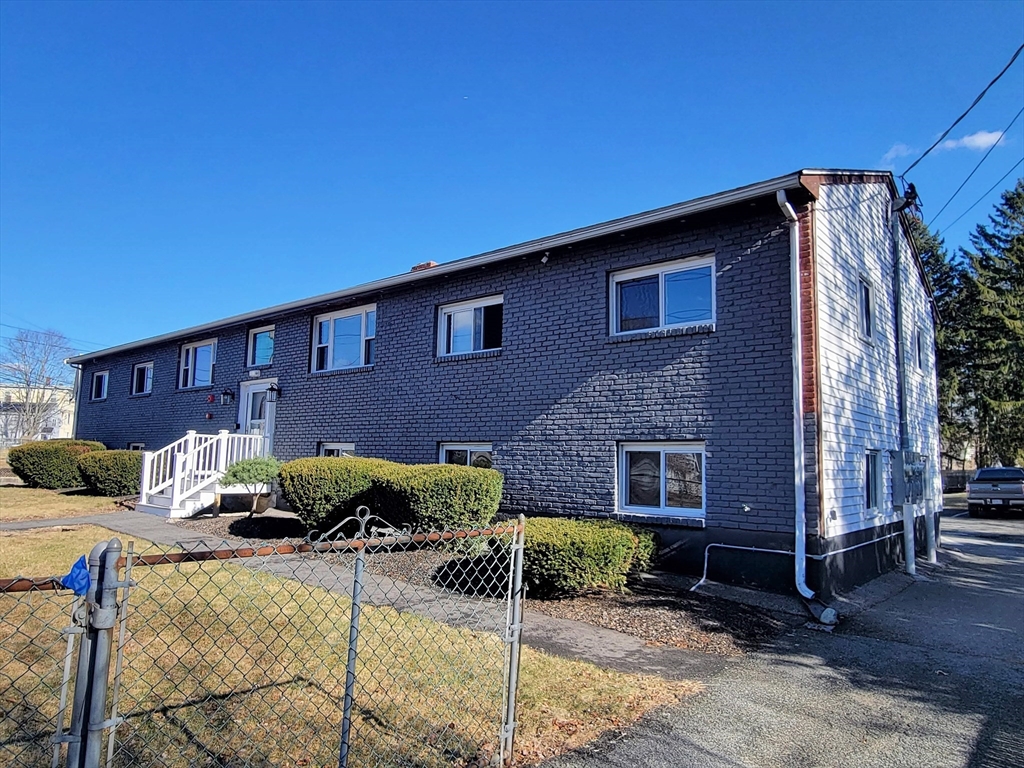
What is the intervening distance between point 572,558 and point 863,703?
3.29 m

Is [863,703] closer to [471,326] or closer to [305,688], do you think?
[305,688]

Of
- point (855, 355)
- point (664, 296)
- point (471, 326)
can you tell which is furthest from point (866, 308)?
point (471, 326)

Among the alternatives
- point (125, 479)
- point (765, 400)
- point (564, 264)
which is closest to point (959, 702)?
point (765, 400)

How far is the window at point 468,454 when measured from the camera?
1156 cm

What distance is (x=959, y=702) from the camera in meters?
4.89

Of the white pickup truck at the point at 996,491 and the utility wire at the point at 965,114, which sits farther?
the white pickup truck at the point at 996,491

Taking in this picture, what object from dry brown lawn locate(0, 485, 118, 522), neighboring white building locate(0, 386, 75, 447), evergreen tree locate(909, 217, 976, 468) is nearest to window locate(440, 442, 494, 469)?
dry brown lawn locate(0, 485, 118, 522)

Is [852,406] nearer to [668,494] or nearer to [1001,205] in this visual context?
[668,494]

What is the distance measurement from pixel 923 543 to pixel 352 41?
14.8 metres

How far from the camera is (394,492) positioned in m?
9.83

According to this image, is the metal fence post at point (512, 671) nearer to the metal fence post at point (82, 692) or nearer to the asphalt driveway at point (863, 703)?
the asphalt driveway at point (863, 703)

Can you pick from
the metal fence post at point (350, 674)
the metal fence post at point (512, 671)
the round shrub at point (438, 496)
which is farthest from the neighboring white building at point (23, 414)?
the metal fence post at point (350, 674)

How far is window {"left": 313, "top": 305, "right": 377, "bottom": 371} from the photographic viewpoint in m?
14.2

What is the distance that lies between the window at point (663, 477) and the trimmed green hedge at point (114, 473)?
1272 centimetres
